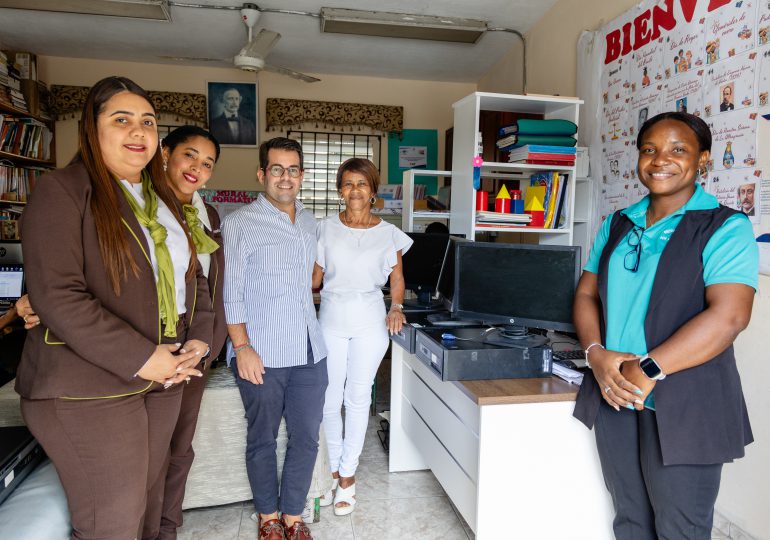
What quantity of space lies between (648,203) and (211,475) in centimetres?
187

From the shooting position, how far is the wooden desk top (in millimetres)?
1593

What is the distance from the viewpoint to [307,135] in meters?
6.05

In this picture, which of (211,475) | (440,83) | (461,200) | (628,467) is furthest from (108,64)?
(628,467)

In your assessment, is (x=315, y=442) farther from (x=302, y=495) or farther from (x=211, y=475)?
(x=211, y=475)

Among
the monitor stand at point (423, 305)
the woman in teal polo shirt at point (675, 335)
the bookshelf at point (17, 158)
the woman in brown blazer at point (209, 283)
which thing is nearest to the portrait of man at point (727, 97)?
the woman in teal polo shirt at point (675, 335)

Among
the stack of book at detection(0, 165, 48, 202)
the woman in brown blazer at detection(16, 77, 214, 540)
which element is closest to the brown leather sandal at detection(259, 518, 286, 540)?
the woman in brown blazer at detection(16, 77, 214, 540)

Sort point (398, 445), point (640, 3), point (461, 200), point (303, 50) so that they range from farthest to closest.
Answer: point (303, 50) → point (461, 200) → point (640, 3) → point (398, 445)

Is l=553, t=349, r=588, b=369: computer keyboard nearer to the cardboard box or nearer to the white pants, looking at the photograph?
the white pants

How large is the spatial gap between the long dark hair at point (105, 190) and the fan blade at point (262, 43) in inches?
114

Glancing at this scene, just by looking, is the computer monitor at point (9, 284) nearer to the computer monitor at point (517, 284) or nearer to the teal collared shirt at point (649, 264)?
the computer monitor at point (517, 284)

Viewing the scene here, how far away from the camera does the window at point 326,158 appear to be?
609cm

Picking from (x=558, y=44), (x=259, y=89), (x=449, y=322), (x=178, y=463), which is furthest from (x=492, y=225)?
(x=259, y=89)

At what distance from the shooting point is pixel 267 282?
1.82 metres

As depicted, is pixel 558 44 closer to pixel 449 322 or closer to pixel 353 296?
pixel 449 322
